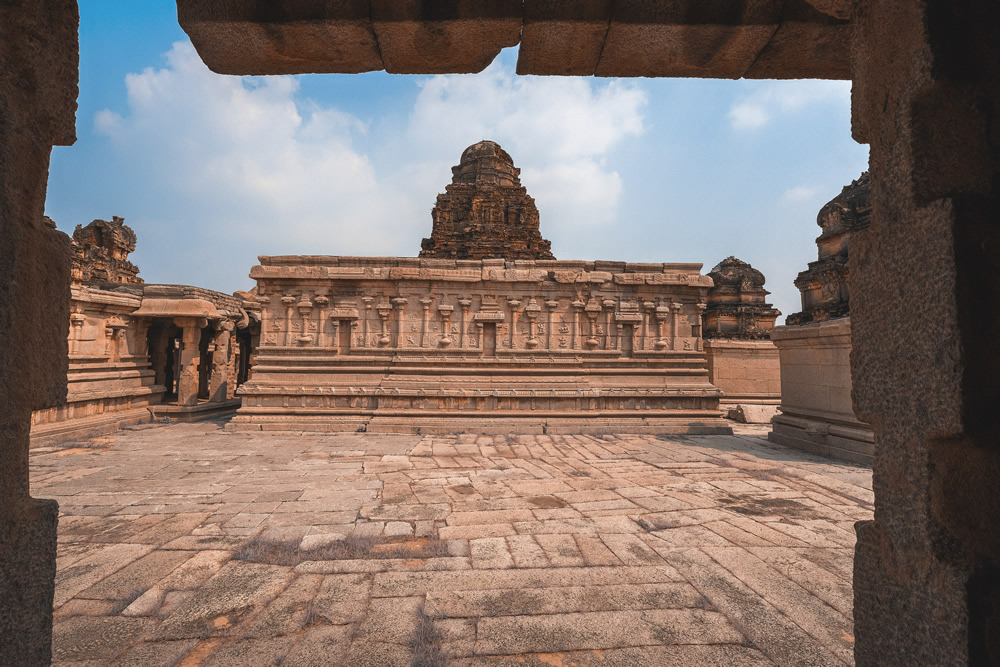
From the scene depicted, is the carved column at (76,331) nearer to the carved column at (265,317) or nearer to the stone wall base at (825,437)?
the carved column at (265,317)

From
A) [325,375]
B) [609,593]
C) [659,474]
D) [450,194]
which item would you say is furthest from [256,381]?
[450,194]

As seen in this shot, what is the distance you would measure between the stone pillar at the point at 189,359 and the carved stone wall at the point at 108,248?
362 inches

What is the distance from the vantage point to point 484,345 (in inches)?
376

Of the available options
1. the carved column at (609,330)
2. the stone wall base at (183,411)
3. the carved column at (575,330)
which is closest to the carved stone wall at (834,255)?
the carved column at (609,330)

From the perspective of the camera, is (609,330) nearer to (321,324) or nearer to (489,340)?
(489,340)

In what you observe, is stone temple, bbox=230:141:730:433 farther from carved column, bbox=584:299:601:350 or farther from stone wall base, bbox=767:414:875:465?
stone wall base, bbox=767:414:875:465

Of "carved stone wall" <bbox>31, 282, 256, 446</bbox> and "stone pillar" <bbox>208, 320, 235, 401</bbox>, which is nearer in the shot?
"carved stone wall" <bbox>31, 282, 256, 446</bbox>

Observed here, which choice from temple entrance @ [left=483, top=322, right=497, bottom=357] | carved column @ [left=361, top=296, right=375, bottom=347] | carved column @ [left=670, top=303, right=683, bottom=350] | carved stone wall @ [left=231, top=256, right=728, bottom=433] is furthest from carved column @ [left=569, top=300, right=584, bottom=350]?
carved column @ [left=361, top=296, right=375, bottom=347]

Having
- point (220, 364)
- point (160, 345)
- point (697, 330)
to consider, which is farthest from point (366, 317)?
point (697, 330)

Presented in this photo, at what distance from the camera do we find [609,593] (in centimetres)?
261

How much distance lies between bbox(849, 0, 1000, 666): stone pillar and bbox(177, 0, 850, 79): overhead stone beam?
21.8 inches

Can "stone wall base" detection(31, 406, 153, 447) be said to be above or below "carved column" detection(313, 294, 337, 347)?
below

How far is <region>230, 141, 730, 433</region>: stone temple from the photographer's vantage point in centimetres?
902

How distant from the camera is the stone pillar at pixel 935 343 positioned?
3.95 feet
